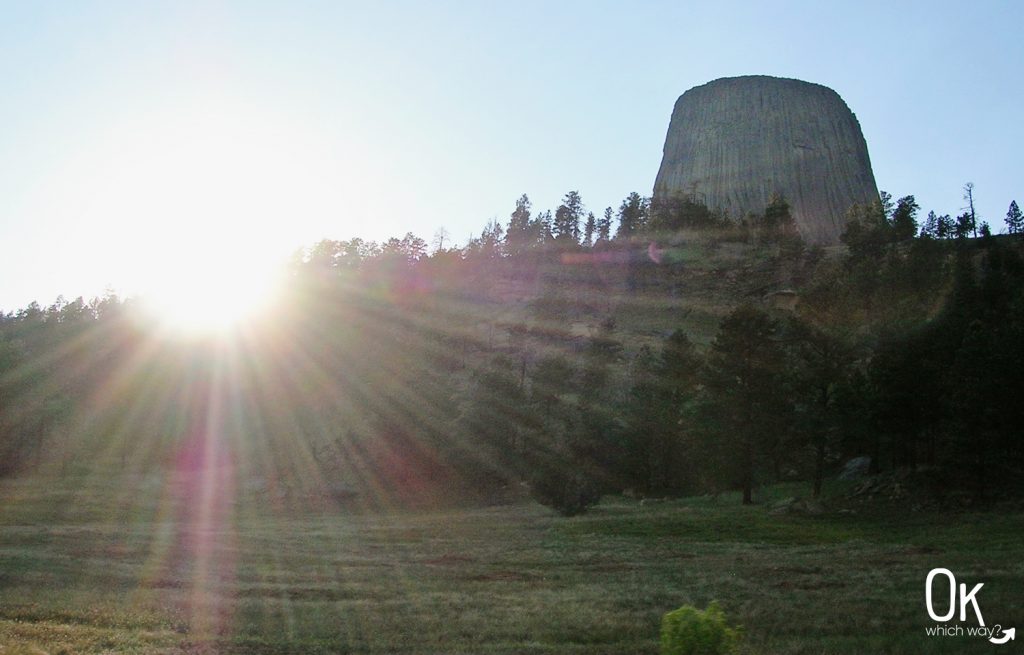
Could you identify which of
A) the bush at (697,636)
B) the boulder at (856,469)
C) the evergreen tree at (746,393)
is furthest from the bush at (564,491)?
the bush at (697,636)

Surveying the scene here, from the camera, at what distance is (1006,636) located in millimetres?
16484

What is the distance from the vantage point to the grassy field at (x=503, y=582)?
18.0 meters

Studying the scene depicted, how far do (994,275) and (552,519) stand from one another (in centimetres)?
4804

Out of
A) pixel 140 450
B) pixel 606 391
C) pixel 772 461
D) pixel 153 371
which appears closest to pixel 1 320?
pixel 153 371

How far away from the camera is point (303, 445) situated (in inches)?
3548

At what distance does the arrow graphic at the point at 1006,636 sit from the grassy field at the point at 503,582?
0.86 feet

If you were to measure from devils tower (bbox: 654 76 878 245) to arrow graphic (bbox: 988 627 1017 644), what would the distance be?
124m

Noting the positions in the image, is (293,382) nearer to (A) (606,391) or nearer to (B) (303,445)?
(B) (303,445)

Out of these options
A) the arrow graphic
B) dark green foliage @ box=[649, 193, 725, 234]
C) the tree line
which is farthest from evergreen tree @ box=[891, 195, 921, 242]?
the arrow graphic

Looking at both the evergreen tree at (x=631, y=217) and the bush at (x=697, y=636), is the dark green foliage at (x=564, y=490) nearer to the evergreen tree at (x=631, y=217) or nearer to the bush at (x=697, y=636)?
the bush at (x=697, y=636)

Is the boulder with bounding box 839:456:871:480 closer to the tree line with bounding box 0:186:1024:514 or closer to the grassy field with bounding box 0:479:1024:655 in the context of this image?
the tree line with bounding box 0:186:1024:514

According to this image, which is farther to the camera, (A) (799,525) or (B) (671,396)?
(B) (671,396)

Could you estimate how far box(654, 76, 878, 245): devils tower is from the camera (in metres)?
139

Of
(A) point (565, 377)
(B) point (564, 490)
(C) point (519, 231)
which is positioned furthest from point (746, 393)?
(C) point (519, 231)
